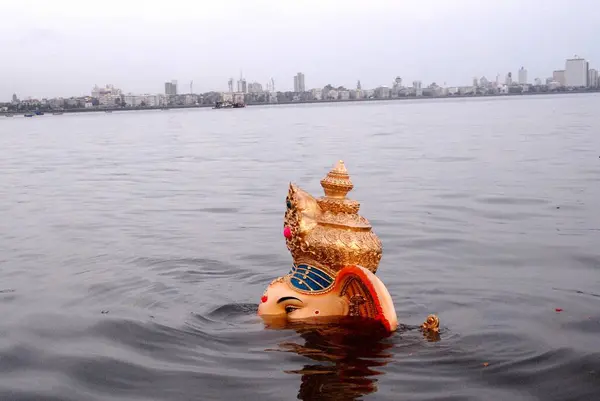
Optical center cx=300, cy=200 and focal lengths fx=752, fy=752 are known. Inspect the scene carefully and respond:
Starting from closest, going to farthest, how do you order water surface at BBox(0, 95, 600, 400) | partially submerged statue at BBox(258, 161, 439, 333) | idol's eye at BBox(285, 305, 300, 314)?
water surface at BBox(0, 95, 600, 400) → partially submerged statue at BBox(258, 161, 439, 333) → idol's eye at BBox(285, 305, 300, 314)

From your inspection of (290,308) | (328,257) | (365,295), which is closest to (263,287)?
(290,308)

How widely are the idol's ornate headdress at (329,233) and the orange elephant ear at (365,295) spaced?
19 centimetres

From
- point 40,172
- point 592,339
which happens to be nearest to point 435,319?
point 592,339

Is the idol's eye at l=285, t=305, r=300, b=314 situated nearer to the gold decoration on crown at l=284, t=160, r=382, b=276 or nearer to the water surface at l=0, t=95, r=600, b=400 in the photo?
the water surface at l=0, t=95, r=600, b=400

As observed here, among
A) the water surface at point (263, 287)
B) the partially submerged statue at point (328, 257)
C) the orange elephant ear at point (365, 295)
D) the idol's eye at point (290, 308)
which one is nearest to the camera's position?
the water surface at point (263, 287)

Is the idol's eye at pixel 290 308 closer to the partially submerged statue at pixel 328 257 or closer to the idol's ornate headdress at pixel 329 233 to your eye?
the partially submerged statue at pixel 328 257

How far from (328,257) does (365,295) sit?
47 centimetres

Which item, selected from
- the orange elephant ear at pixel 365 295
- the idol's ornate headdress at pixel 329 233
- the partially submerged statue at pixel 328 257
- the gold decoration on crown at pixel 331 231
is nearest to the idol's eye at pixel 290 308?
the partially submerged statue at pixel 328 257

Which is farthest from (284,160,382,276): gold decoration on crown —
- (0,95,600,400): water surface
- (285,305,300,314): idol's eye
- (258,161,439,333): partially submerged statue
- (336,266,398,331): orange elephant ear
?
(0,95,600,400): water surface

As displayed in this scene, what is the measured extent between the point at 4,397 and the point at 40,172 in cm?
1759

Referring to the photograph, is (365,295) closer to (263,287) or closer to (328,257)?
(328,257)

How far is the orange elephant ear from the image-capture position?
5.52 meters

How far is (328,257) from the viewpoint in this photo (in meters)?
5.96

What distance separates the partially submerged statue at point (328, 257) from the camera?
5.88m
